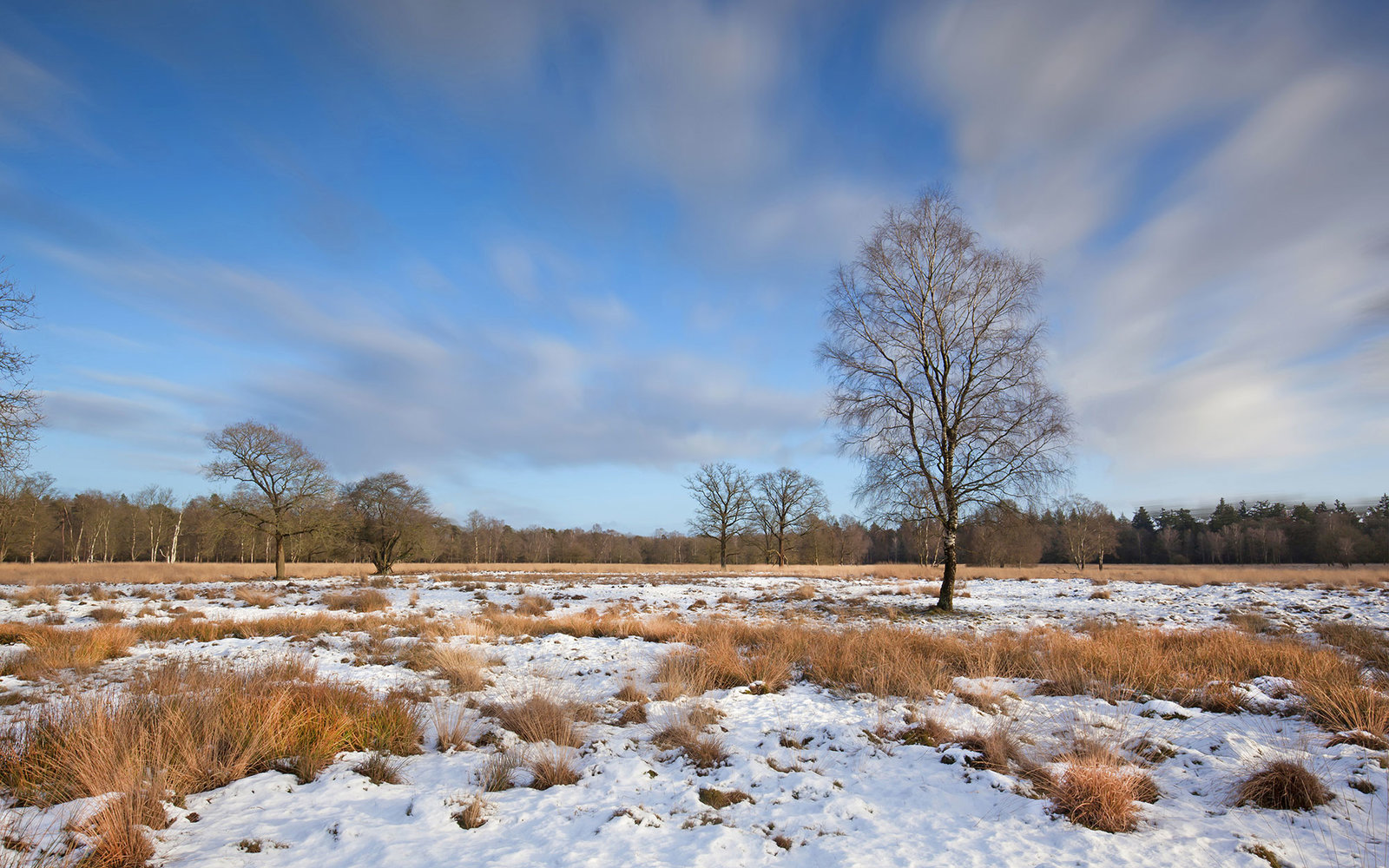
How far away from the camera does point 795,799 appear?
4312mm

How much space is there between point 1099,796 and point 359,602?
18.3 m

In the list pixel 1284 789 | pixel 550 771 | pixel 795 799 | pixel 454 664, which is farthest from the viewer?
pixel 454 664

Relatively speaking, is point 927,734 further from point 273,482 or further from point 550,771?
point 273,482

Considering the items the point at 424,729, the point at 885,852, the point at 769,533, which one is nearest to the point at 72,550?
the point at 769,533

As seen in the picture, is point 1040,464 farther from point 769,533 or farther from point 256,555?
point 256,555

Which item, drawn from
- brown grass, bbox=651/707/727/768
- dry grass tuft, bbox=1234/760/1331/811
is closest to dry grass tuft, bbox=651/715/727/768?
brown grass, bbox=651/707/727/768

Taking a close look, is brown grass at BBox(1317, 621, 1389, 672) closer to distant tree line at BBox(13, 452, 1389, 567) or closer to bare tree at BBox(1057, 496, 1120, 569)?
distant tree line at BBox(13, 452, 1389, 567)

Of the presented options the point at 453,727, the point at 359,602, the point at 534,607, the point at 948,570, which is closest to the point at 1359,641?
the point at 948,570

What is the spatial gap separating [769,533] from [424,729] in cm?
5384

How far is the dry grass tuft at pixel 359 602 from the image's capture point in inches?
626

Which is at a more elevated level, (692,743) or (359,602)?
(692,743)

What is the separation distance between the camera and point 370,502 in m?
36.8

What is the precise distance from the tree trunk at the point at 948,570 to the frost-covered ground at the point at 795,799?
30.6 ft

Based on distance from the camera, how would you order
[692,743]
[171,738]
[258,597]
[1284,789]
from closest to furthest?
[1284,789] → [171,738] → [692,743] → [258,597]
